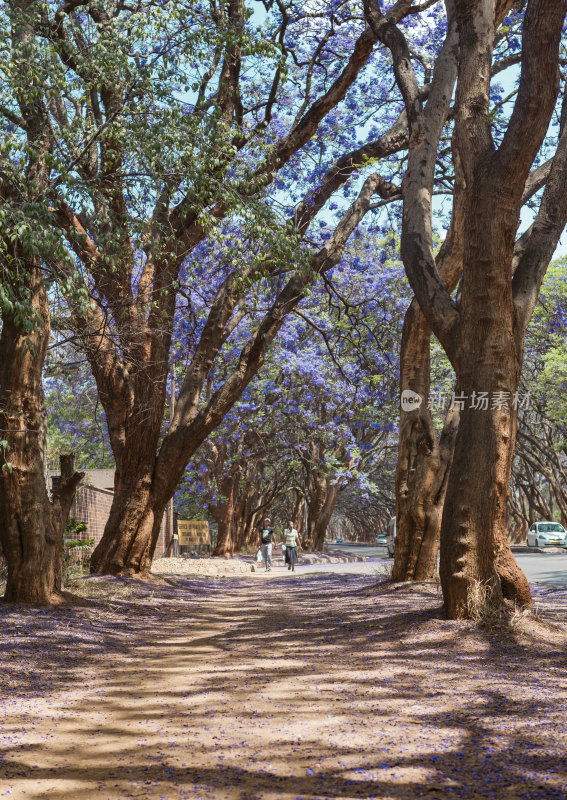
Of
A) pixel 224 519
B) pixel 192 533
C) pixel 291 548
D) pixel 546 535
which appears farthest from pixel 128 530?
pixel 546 535

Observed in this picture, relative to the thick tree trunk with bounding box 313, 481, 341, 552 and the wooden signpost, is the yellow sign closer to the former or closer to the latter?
the wooden signpost

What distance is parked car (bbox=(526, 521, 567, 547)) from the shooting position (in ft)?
106

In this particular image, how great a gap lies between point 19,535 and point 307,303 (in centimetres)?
1553

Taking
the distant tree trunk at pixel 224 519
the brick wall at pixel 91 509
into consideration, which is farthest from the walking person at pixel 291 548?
the brick wall at pixel 91 509

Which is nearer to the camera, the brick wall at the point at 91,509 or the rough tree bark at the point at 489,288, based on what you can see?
the rough tree bark at the point at 489,288

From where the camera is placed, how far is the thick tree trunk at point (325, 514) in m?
32.3

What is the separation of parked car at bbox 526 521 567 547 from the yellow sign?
1382 centimetres

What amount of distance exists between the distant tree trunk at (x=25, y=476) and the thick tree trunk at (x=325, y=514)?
74.9ft

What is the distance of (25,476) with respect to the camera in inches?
359

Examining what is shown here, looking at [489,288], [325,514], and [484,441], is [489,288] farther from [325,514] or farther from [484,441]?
[325,514]

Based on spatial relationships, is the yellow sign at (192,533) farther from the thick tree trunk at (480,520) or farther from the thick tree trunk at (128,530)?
the thick tree trunk at (480,520)

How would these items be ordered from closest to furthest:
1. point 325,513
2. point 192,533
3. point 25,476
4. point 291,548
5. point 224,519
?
1. point 25,476
2. point 291,548
3. point 192,533
4. point 224,519
5. point 325,513

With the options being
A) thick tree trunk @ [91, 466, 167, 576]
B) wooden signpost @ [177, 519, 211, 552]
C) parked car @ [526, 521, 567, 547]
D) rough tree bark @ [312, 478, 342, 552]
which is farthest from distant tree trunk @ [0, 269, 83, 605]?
parked car @ [526, 521, 567, 547]

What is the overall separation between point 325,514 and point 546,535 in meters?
8.70
